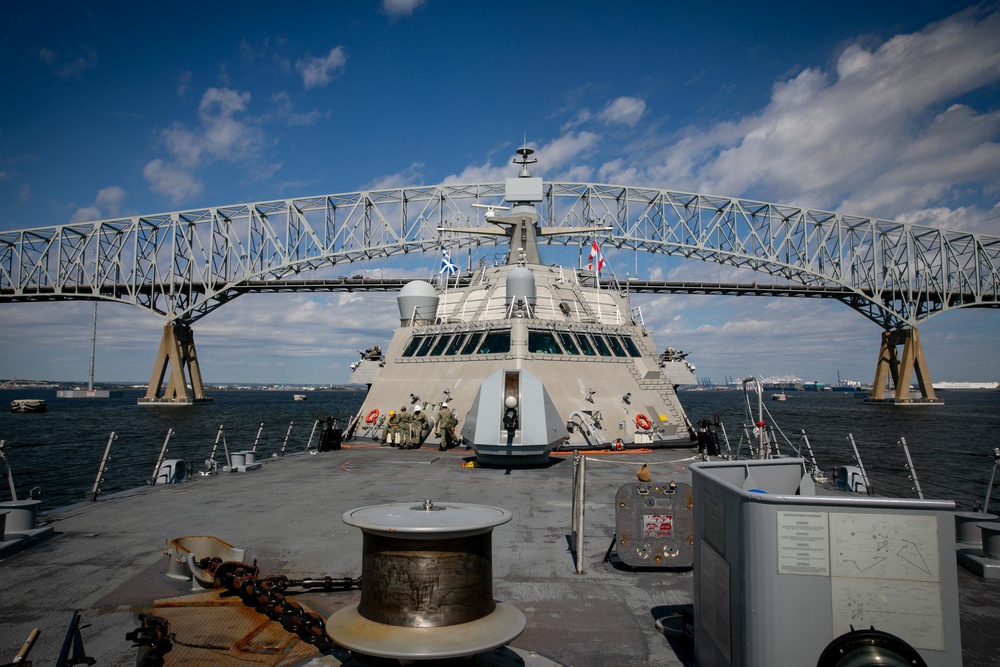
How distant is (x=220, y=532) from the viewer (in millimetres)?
8758

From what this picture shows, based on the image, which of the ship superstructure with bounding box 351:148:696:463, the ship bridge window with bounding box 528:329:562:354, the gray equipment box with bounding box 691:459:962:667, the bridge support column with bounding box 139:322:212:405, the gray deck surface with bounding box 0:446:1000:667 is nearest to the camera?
the gray equipment box with bounding box 691:459:962:667

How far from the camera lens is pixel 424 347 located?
2267 cm

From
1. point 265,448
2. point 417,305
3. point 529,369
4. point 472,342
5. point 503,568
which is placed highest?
point 417,305

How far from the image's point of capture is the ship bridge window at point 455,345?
2128 cm

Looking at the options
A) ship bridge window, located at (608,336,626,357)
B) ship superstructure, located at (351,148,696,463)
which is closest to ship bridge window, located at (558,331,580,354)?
ship superstructure, located at (351,148,696,463)

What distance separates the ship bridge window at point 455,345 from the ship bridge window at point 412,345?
188cm

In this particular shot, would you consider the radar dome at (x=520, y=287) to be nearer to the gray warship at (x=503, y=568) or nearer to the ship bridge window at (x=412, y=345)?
the ship bridge window at (x=412, y=345)

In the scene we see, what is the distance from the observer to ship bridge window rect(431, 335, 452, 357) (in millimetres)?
21891

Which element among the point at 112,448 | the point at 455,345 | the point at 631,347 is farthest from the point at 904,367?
the point at 112,448

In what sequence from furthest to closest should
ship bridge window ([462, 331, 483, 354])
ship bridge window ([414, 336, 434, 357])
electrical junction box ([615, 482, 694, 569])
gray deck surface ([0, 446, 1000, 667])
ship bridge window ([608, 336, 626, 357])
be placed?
1. ship bridge window ([414, 336, 434, 357])
2. ship bridge window ([608, 336, 626, 357])
3. ship bridge window ([462, 331, 483, 354])
4. electrical junction box ([615, 482, 694, 569])
5. gray deck surface ([0, 446, 1000, 667])

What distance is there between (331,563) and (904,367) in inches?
3504

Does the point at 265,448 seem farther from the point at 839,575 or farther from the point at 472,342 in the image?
the point at 839,575

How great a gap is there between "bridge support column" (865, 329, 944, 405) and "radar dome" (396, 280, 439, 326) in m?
75.4

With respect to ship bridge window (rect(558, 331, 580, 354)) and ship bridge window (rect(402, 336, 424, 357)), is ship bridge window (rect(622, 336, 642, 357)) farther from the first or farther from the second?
ship bridge window (rect(402, 336, 424, 357))
